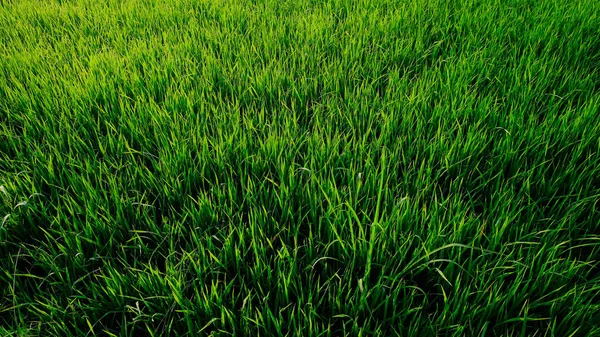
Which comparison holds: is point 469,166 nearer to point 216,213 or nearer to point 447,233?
point 447,233

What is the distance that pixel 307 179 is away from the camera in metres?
1.11

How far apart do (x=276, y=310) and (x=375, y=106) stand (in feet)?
2.75

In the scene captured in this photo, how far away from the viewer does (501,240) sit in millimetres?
986

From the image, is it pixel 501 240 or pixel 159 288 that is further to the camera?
pixel 501 240

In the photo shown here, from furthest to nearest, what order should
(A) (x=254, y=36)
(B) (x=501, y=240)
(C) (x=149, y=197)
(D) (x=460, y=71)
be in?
(A) (x=254, y=36), (D) (x=460, y=71), (C) (x=149, y=197), (B) (x=501, y=240)

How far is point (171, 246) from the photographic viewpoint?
3.10 ft

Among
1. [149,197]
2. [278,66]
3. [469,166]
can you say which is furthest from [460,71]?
[149,197]

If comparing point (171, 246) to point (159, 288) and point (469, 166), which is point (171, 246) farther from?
point (469, 166)

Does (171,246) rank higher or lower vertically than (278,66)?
lower

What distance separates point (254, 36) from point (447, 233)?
4.62ft

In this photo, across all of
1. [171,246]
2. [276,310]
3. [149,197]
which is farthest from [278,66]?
[276,310]

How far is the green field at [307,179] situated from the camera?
2.82 ft

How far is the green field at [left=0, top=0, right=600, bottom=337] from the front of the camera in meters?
0.86

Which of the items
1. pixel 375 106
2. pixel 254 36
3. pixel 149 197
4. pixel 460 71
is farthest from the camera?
pixel 254 36
